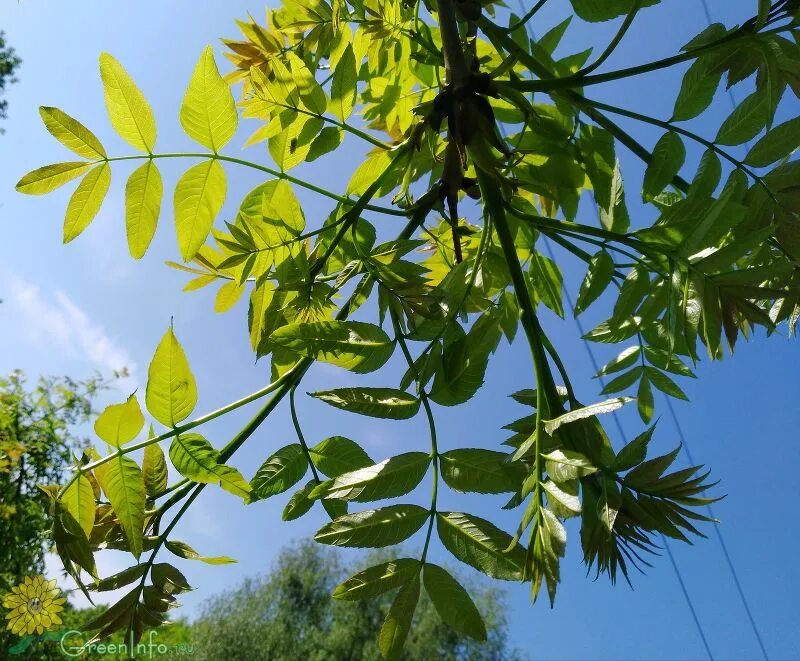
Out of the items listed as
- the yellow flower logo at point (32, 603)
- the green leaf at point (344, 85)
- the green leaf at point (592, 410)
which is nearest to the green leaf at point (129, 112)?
the green leaf at point (344, 85)

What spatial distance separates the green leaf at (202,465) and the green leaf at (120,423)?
0.09 feet

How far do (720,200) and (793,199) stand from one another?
0.18 m

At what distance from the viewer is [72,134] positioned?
0.47 m

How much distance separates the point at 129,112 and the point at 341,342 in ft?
0.75

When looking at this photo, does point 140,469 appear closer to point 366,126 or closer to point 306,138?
point 306,138

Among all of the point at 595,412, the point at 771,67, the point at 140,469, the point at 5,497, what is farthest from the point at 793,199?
the point at 5,497

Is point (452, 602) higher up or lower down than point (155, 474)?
lower down

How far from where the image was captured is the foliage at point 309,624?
31.9ft

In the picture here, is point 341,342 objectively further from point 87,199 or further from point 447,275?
point 87,199

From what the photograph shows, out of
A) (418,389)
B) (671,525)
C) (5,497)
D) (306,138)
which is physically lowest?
(671,525)

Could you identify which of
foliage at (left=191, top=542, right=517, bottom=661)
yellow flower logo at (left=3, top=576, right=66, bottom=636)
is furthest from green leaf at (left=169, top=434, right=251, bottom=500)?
foliage at (left=191, top=542, right=517, bottom=661)

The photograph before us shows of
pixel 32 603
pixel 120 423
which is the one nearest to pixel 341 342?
pixel 120 423

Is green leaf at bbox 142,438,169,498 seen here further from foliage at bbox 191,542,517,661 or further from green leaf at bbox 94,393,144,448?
foliage at bbox 191,542,517,661

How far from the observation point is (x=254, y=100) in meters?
0.48
